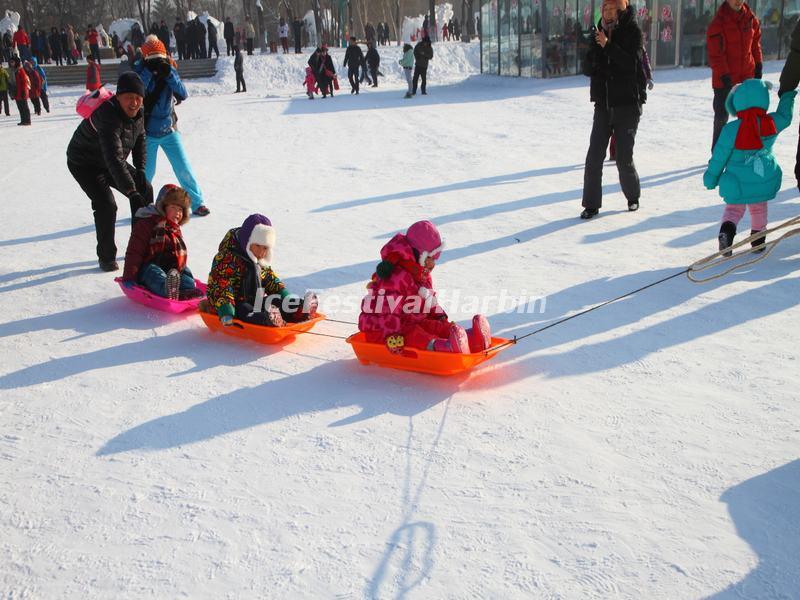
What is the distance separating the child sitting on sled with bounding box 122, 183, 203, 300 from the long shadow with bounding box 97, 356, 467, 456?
51.2 inches

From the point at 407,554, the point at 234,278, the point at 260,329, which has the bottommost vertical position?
the point at 407,554

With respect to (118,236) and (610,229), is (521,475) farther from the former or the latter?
(118,236)

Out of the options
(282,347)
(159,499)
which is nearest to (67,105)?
(282,347)

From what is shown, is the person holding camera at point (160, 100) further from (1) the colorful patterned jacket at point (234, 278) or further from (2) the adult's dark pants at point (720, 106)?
(2) the adult's dark pants at point (720, 106)

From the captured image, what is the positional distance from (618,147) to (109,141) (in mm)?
3697

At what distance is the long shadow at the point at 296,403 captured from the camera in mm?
2955

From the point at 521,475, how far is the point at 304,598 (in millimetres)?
892

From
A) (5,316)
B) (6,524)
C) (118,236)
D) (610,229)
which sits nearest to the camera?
(6,524)

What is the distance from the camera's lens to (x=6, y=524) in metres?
2.41

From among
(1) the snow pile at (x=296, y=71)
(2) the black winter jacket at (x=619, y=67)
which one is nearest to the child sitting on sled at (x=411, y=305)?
(2) the black winter jacket at (x=619, y=67)

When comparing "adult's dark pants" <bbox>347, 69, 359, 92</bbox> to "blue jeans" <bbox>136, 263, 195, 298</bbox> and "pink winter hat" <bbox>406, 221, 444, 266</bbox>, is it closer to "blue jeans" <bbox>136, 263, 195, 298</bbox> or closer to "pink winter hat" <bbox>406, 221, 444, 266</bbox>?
"blue jeans" <bbox>136, 263, 195, 298</bbox>

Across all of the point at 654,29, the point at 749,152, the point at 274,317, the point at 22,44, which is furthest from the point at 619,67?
the point at 22,44

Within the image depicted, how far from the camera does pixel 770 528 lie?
Answer: 222 cm

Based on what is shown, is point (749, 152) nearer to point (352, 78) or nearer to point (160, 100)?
point (160, 100)
